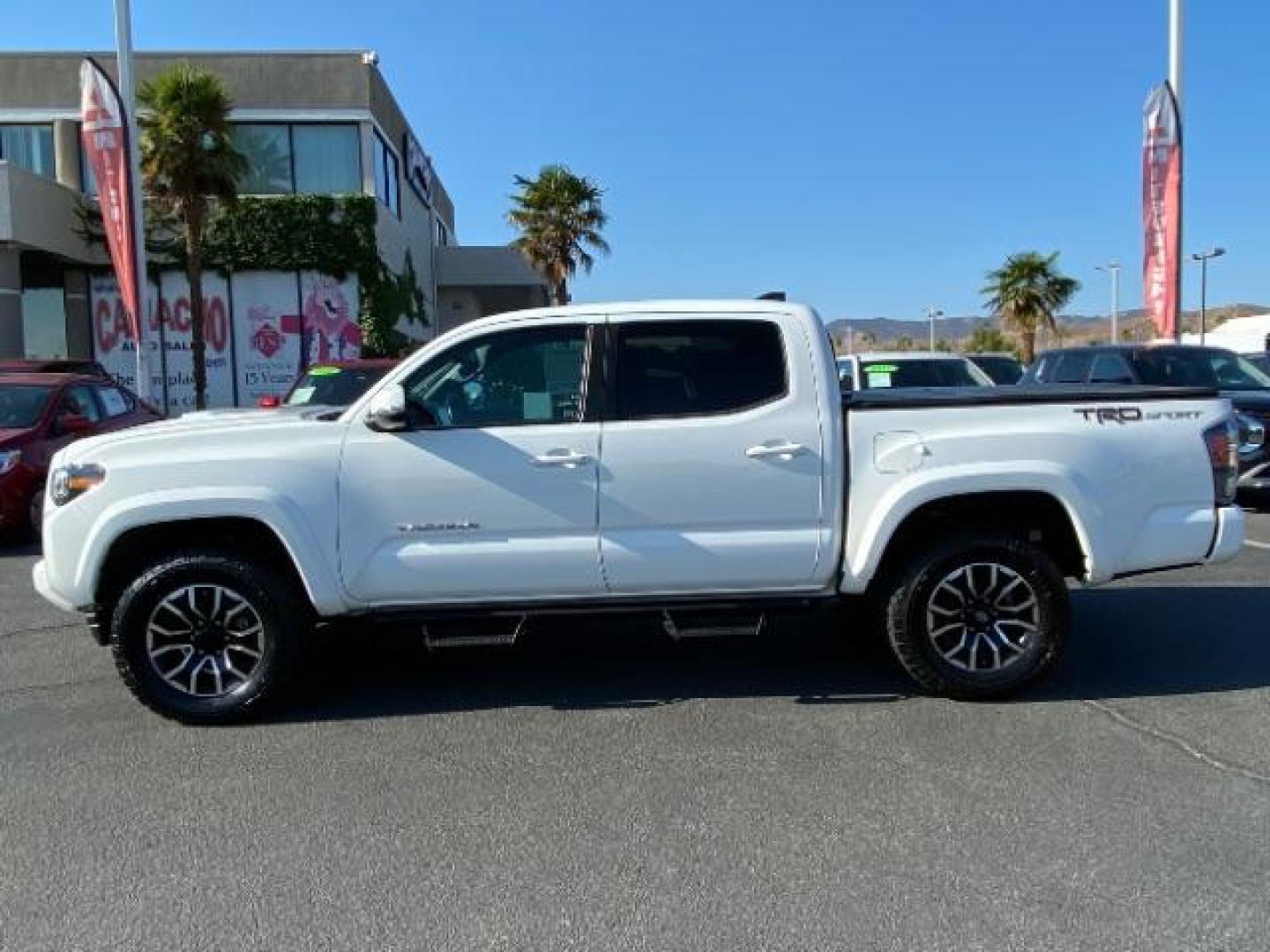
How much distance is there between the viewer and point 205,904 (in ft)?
10.6

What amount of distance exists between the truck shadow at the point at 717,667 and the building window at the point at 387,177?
21602 millimetres

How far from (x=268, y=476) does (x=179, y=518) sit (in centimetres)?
44

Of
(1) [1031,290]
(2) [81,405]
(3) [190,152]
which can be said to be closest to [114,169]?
(3) [190,152]

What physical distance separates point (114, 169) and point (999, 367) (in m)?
15.4

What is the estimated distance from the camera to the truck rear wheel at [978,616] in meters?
4.91

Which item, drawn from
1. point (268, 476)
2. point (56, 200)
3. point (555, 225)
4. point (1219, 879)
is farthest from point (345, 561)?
point (555, 225)

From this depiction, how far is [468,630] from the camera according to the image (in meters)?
4.80

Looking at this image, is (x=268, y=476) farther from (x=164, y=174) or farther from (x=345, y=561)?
(x=164, y=174)

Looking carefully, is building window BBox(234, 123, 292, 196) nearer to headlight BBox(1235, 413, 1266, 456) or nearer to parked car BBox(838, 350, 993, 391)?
parked car BBox(838, 350, 993, 391)

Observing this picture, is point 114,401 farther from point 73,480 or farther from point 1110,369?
point 1110,369

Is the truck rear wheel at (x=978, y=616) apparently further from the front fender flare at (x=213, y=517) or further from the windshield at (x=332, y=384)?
the windshield at (x=332, y=384)

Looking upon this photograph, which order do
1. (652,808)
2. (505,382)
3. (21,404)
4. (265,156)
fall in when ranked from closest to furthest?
(652,808) → (505,382) → (21,404) → (265,156)

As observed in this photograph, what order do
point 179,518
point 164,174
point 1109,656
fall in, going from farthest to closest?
point 164,174
point 1109,656
point 179,518

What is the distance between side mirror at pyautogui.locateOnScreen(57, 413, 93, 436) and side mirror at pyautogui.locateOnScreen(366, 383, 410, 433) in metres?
7.02
